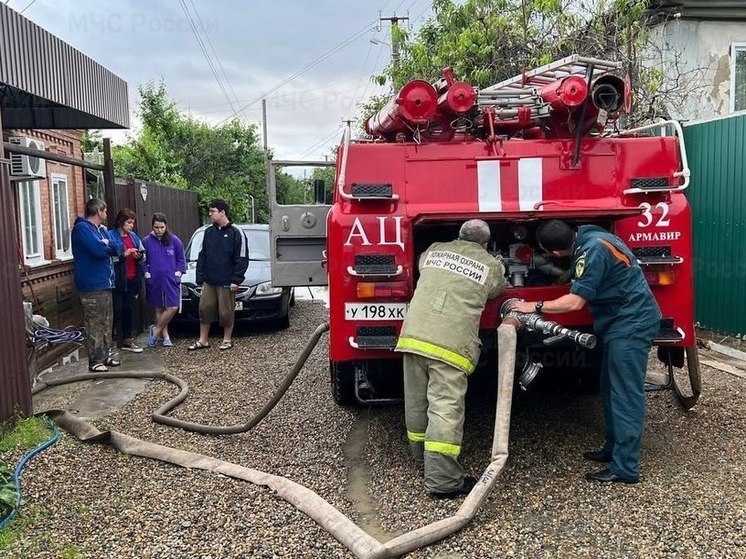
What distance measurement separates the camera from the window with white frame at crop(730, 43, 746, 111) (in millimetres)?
10750

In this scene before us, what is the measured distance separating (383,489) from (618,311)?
1773 mm

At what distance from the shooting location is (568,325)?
15.3 ft

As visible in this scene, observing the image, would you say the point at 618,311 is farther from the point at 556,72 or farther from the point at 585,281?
the point at 556,72

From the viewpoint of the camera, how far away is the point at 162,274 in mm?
9250

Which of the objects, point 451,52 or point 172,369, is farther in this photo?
point 451,52

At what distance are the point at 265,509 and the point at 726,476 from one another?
273 centimetres

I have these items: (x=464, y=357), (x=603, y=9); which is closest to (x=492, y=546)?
(x=464, y=357)

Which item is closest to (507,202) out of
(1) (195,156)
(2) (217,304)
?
(2) (217,304)

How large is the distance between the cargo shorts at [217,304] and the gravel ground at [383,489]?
277cm

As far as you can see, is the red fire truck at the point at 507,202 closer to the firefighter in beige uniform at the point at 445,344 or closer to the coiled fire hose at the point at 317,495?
the firefighter in beige uniform at the point at 445,344

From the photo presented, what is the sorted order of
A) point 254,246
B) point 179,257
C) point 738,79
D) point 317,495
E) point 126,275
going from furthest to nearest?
1. point 254,246
2. point 738,79
3. point 179,257
4. point 126,275
5. point 317,495

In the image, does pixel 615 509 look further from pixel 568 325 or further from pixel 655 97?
pixel 655 97

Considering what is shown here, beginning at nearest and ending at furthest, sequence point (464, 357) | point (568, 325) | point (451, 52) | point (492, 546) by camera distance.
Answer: point (492, 546) < point (464, 357) < point (568, 325) < point (451, 52)

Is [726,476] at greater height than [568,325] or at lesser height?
lesser
